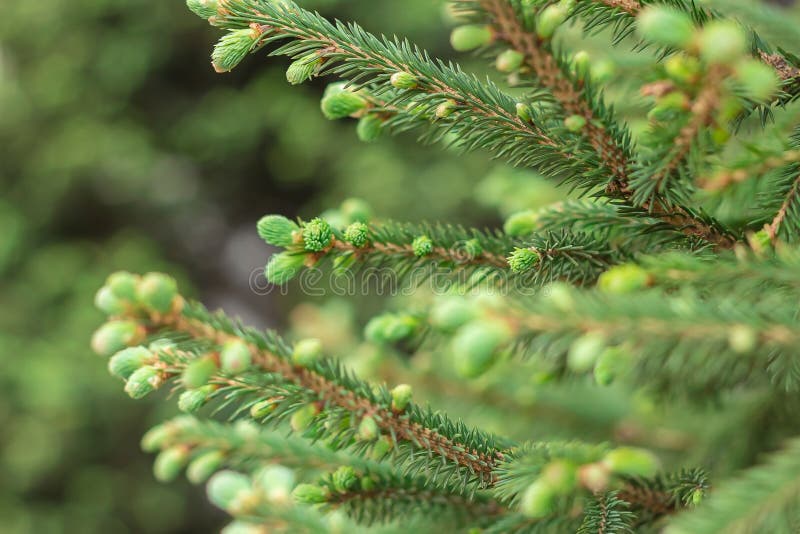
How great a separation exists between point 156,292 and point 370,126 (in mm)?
348

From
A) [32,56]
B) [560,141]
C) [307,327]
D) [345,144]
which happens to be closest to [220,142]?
[345,144]

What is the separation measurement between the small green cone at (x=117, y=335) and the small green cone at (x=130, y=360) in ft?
0.22

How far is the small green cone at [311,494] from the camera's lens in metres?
0.63

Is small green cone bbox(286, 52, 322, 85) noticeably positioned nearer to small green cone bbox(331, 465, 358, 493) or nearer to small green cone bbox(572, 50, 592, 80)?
small green cone bbox(572, 50, 592, 80)

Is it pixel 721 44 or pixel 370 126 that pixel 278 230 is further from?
pixel 721 44

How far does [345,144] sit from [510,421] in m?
2.09

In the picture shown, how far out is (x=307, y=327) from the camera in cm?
183

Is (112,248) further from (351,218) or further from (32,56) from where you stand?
(351,218)

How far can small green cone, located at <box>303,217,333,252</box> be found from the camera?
0.62 m

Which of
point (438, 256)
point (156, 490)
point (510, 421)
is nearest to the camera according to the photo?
point (438, 256)

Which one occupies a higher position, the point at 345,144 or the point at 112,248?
the point at 345,144

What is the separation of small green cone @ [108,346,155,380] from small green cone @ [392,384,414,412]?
0.24 m

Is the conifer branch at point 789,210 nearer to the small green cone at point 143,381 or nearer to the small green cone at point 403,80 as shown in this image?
the small green cone at point 403,80

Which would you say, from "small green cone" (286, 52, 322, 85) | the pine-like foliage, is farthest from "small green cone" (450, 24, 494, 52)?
"small green cone" (286, 52, 322, 85)
